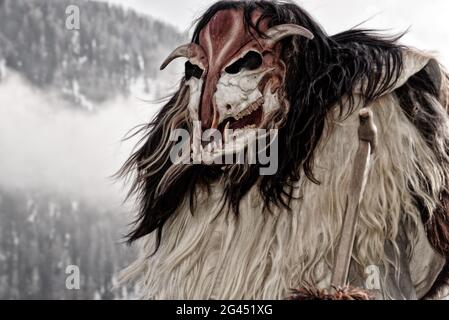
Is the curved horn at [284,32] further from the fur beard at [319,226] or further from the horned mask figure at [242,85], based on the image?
the fur beard at [319,226]

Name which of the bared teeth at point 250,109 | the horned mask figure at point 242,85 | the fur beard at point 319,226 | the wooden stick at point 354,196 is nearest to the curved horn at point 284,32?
the horned mask figure at point 242,85

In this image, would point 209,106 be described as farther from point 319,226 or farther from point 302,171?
point 319,226

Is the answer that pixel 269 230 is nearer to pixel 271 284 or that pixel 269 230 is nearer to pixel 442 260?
pixel 271 284

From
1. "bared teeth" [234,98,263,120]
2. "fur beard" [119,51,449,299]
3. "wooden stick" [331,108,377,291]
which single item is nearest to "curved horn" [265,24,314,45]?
"bared teeth" [234,98,263,120]

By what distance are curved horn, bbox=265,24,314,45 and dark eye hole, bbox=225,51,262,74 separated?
0.27 ft

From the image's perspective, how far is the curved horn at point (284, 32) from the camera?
4480mm

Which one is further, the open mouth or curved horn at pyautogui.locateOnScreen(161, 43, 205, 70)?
curved horn at pyautogui.locateOnScreen(161, 43, 205, 70)

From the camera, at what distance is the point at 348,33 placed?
464 centimetres

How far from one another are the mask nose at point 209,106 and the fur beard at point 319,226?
1.08 feet

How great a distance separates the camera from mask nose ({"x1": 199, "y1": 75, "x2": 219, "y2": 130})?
454 cm

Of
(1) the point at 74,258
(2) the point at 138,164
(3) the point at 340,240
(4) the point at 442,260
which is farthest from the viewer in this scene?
(1) the point at 74,258

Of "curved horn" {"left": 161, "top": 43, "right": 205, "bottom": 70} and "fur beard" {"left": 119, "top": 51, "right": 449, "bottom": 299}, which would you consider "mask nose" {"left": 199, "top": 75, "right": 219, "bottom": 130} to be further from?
"fur beard" {"left": 119, "top": 51, "right": 449, "bottom": 299}

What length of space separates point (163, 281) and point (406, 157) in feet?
3.70

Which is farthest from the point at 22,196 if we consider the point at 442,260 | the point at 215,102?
the point at 442,260
